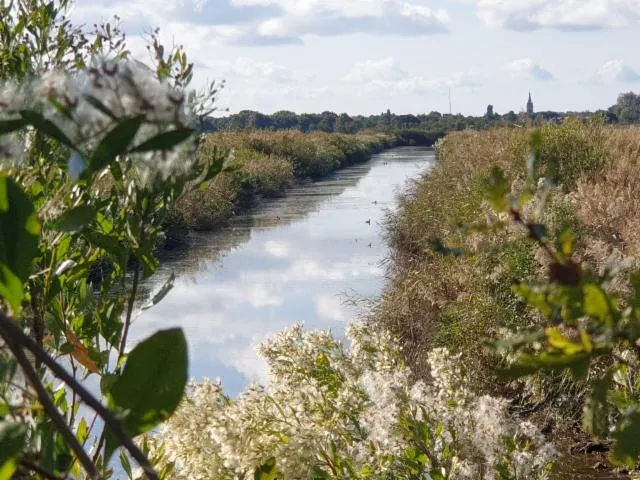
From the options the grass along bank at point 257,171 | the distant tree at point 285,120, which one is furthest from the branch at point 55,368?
the distant tree at point 285,120

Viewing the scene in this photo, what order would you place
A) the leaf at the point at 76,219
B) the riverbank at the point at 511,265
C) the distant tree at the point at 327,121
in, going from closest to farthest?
the leaf at the point at 76,219, the riverbank at the point at 511,265, the distant tree at the point at 327,121

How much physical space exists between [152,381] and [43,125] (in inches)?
7.5

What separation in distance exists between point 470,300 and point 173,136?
6.57 metres

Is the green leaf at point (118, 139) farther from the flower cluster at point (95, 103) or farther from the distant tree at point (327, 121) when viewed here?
the distant tree at point (327, 121)

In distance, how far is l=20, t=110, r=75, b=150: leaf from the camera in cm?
40

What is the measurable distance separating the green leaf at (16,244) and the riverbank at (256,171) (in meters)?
7.91

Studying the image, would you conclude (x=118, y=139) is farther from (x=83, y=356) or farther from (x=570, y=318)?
(x=83, y=356)

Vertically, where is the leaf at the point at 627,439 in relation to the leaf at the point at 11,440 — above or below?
below

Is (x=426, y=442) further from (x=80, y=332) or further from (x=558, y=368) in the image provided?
(x=558, y=368)

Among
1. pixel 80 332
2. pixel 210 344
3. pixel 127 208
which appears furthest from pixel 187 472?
pixel 210 344

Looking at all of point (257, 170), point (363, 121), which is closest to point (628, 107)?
point (257, 170)

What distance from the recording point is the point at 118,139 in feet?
1.33

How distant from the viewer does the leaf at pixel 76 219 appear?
2.25ft

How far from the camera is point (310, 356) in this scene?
7.75ft
